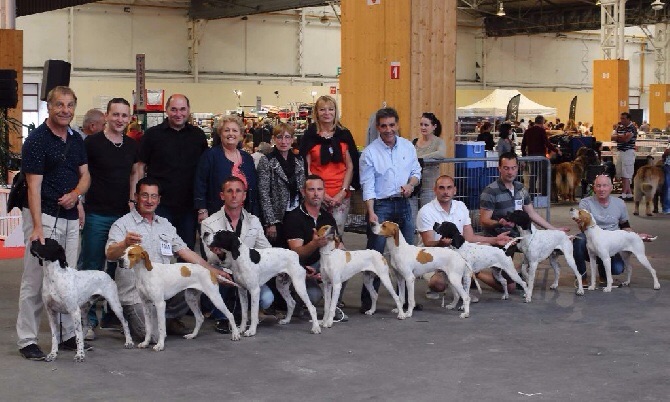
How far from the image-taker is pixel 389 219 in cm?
746

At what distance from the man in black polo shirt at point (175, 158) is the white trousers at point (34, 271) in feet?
3.01

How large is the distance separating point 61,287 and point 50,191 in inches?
22.3

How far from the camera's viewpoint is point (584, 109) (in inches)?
1725

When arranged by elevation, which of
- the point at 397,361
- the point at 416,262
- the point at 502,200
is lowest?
the point at 397,361

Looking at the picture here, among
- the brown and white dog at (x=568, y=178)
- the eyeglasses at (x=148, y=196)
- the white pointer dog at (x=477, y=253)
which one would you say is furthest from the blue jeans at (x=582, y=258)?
the brown and white dog at (x=568, y=178)

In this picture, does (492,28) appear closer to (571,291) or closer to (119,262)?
(571,291)

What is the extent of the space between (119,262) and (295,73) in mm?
29028

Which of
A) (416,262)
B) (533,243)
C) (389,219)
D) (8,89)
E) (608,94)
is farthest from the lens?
(608,94)

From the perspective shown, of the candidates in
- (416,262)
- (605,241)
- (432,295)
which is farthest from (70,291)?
(605,241)

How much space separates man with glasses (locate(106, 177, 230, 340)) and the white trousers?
34cm

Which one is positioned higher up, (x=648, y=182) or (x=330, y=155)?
(x=330, y=155)

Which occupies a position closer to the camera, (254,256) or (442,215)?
(254,256)

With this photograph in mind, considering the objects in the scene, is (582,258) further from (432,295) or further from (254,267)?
(254,267)

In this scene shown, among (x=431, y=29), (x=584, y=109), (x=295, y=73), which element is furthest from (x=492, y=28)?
(x=431, y=29)
